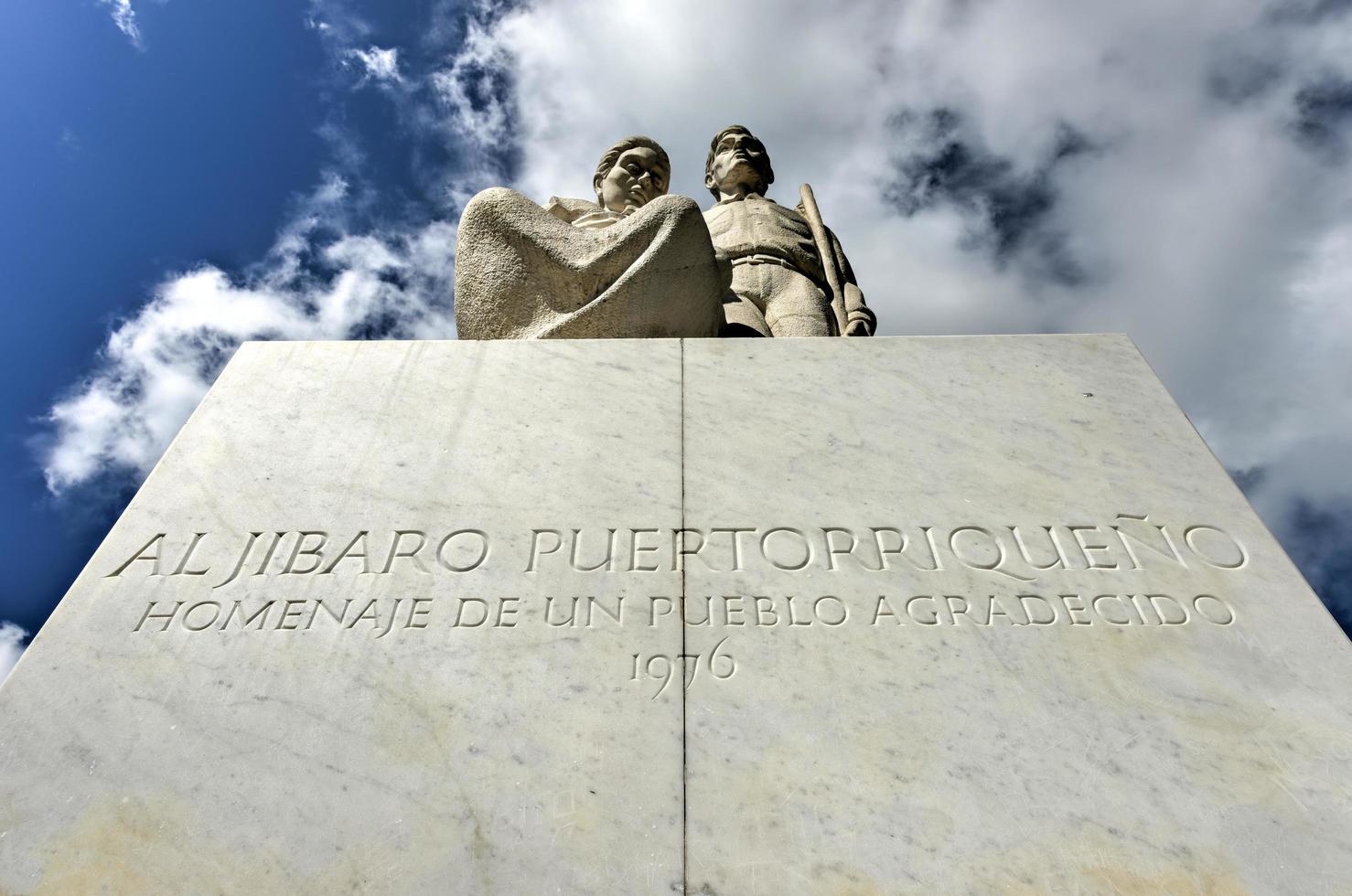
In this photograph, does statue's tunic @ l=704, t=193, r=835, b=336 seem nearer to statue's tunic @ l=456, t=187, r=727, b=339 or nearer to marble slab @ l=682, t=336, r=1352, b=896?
statue's tunic @ l=456, t=187, r=727, b=339

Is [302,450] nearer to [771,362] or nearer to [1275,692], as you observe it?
[771,362]

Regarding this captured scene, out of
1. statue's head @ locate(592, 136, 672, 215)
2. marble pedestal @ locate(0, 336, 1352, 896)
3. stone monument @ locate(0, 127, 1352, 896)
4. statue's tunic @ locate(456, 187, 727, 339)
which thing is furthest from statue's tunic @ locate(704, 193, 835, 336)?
marble pedestal @ locate(0, 336, 1352, 896)

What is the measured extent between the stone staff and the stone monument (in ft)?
9.36

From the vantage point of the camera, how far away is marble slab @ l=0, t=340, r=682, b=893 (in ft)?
8.08

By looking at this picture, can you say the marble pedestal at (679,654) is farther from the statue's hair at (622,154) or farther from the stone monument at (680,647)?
the statue's hair at (622,154)

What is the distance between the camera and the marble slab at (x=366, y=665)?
2.46 meters

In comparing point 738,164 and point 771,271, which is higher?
point 738,164

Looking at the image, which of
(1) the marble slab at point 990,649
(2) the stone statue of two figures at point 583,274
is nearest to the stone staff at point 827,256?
(2) the stone statue of two figures at point 583,274

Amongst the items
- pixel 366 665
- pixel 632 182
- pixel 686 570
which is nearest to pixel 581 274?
pixel 686 570

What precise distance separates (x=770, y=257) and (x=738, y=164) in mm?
1854

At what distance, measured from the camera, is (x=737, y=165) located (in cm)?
793

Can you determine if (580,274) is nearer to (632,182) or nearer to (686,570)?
(686,570)

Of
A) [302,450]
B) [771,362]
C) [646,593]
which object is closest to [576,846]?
[646,593]

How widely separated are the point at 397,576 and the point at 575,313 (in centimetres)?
184
